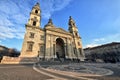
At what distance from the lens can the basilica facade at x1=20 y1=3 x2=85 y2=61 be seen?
3015 cm

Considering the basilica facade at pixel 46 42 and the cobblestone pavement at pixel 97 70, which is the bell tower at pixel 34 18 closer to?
the basilica facade at pixel 46 42

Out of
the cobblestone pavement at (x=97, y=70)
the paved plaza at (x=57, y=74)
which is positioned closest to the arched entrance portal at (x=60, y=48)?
the cobblestone pavement at (x=97, y=70)

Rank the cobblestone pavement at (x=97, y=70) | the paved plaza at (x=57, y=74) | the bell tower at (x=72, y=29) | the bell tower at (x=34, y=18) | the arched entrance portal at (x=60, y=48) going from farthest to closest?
the bell tower at (x=72, y=29), the arched entrance portal at (x=60, y=48), the bell tower at (x=34, y=18), the cobblestone pavement at (x=97, y=70), the paved plaza at (x=57, y=74)

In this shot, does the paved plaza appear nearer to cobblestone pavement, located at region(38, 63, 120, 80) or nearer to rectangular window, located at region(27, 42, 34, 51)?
cobblestone pavement, located at region(38, 63, 120, 80)

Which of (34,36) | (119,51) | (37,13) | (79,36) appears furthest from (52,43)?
(119,51)

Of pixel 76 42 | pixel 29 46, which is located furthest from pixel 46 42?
pixel 76 42

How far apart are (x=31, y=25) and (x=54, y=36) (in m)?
10.1

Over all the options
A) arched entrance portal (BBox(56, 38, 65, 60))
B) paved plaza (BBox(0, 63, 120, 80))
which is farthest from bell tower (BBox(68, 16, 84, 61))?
paved plaza (BBox(0, 63, 120, 80))

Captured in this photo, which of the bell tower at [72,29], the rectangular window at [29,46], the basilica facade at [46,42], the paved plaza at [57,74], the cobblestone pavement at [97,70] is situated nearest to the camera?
the paved plaza at [57,74]

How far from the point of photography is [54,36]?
1470 inches

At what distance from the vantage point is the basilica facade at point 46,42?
98.9 ft

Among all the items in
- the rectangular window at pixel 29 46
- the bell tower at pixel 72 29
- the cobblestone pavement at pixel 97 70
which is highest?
the bell tower at pixel 72 29

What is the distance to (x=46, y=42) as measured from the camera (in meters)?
33.5

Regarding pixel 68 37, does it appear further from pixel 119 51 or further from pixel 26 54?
pixel 119 51
